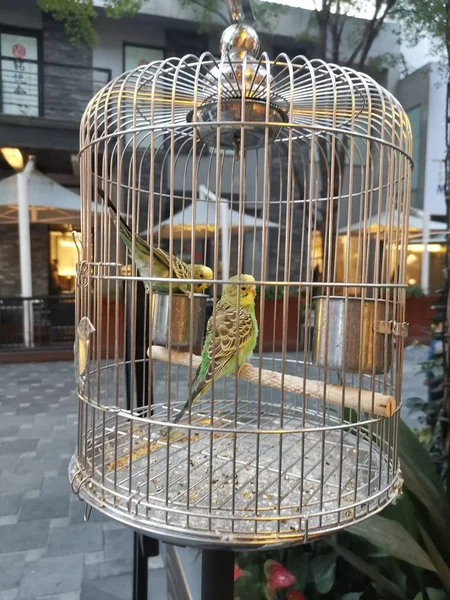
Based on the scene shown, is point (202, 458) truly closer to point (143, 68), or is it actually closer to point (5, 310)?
point (143, 68)

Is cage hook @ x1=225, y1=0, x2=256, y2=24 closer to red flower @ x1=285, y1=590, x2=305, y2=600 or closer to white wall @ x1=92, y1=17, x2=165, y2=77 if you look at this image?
red flower @ x1=285, y1=590, x2=305, y2=600

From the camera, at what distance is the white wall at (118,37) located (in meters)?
6.80

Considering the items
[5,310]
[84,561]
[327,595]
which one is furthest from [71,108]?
[327,595]

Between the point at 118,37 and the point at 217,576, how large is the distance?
25.9 feet

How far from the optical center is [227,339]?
1107mm

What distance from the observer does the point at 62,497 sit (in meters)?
2.36

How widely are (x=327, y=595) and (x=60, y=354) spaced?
194 inches

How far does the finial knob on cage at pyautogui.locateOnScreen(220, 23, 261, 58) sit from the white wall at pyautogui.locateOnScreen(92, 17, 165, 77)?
683cm

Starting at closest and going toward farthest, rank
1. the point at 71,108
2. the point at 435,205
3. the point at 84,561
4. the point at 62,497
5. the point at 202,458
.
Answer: the point at 202,458 < the point at 84,561 < the point at 62,497 < the point at 71,108 < the point at 435,205

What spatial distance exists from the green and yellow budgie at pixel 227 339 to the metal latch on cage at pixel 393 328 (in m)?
0.29

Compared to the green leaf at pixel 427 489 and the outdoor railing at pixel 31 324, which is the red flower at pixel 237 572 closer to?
the green leaf at pixel 427 489


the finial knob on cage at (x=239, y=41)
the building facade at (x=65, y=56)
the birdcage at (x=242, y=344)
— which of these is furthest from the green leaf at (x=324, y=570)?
the building facade at (x=65, y=56)

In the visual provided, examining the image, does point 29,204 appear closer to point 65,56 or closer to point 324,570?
point 65,56

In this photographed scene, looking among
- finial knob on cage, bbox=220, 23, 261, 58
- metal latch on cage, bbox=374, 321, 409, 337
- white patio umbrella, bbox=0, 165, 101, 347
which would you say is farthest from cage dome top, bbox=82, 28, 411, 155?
white patio umbrella, bbox=0, 165, 101, 347
